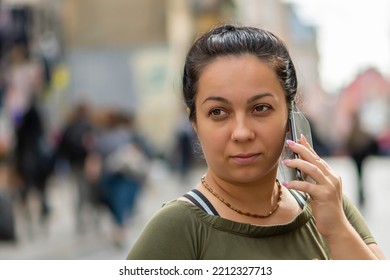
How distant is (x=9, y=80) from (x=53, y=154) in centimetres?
225

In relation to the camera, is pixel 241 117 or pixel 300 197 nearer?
pixel 241 117

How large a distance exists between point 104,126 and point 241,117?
7.44 m

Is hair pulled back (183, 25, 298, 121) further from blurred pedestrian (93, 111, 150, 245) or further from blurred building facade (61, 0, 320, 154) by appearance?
blurred building facade (61, 0, 320, 154)

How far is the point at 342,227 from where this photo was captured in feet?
4.58

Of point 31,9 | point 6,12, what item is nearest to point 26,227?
point 6,12

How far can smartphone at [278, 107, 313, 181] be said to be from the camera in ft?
4.70

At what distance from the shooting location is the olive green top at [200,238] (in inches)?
53.7

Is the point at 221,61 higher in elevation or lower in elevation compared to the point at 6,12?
higher

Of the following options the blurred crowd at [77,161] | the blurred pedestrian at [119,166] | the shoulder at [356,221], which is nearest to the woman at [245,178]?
the shoulder at [356,221]

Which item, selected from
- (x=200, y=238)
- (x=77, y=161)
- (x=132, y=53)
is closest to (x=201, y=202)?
(x=200, y=238)

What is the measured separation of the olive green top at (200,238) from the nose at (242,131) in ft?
0.44

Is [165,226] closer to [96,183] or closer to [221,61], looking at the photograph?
[221,61]

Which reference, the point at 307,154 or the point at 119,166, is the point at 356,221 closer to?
the point at 307,154

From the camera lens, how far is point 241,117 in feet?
4.60
